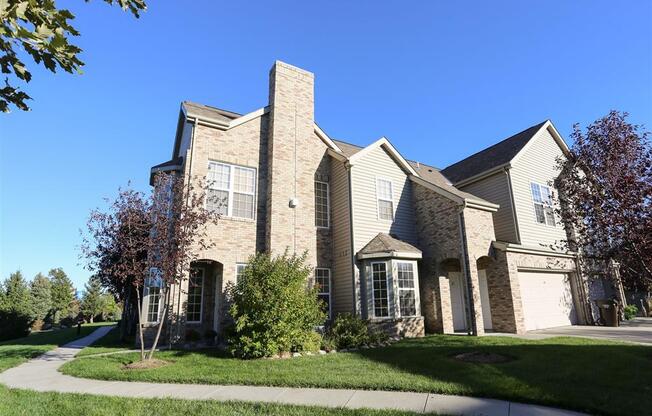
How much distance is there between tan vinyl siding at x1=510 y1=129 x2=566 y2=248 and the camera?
57.7 feet

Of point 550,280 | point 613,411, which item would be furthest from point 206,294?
point 550,280

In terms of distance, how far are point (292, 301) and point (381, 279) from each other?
455 cm

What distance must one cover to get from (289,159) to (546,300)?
1339 centimetres

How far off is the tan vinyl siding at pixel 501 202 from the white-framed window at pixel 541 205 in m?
1.83

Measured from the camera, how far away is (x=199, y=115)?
1452cm

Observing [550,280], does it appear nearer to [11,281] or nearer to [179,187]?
[179,187]

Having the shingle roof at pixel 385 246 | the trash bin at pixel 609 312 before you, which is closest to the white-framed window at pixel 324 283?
the shingle roof at pixel 385 246

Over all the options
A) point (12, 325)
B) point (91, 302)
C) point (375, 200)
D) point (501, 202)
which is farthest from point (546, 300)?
point (91, 302)

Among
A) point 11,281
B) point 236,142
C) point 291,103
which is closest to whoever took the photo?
point 236,142

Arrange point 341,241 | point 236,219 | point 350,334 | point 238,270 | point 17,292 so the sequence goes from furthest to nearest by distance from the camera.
Result: point 17,292 < point 341,241 < point 236,219 < point 238,270 < point 350,334

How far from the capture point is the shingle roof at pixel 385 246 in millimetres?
14773

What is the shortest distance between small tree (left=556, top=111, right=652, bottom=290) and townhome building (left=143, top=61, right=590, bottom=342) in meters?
4.32

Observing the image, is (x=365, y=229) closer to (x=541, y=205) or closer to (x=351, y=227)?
(x=351, y=227)

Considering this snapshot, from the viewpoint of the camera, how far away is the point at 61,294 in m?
45.7
